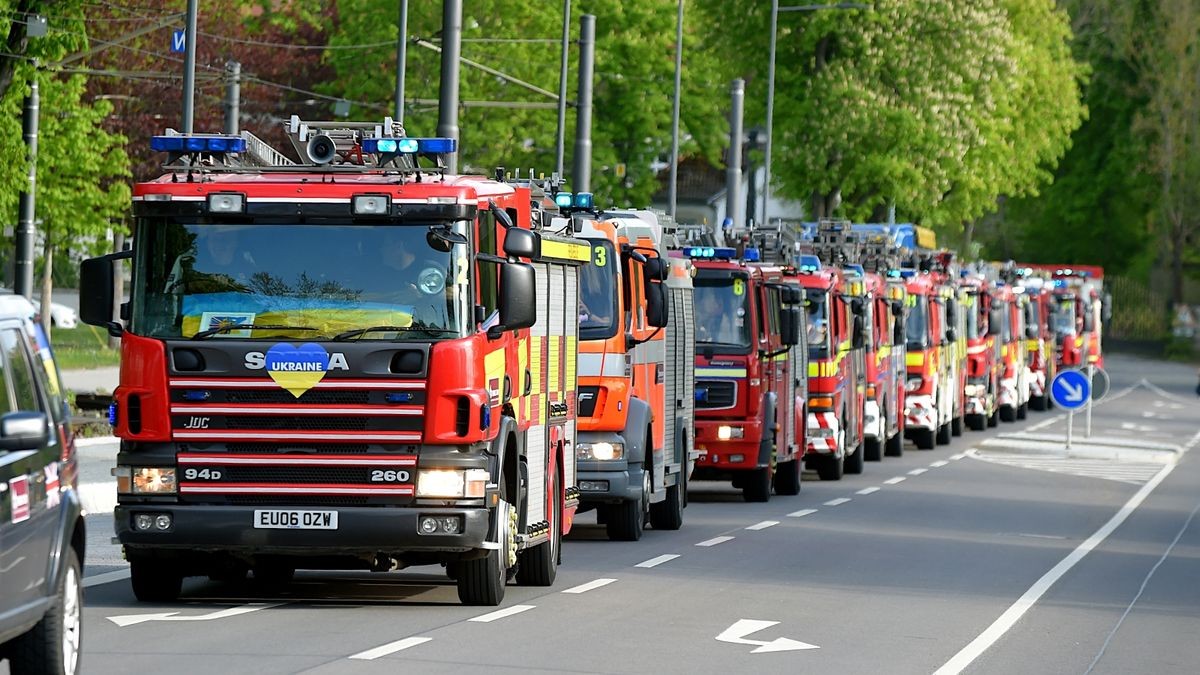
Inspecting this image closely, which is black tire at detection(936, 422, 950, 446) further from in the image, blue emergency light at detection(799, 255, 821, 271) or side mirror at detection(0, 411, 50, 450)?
side mirror at detection(0, 411, 50, 450)

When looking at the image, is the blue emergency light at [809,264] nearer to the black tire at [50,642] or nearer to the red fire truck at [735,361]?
the red fire truck at [735,361]

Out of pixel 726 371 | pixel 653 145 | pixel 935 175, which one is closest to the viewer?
pixel 726 371

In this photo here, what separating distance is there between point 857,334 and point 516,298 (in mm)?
19115

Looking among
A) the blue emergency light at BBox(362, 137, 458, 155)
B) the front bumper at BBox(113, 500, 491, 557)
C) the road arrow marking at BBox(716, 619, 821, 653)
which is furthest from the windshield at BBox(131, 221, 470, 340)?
the road arrow marking at BBox(716, 619, 821, 653)

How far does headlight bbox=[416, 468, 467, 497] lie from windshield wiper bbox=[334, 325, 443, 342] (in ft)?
2.55

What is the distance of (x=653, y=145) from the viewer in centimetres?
6875

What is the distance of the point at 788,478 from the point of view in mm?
29422

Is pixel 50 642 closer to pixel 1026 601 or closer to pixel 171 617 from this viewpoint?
pixel 171 617

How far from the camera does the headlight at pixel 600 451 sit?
2055 centimetres

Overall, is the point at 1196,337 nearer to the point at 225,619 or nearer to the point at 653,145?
the point at 653,145

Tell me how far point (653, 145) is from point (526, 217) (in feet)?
174

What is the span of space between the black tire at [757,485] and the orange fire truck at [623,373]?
18.4 feet

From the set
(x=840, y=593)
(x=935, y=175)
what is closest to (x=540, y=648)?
(x=840, y=593)

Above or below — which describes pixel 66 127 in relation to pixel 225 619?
above
